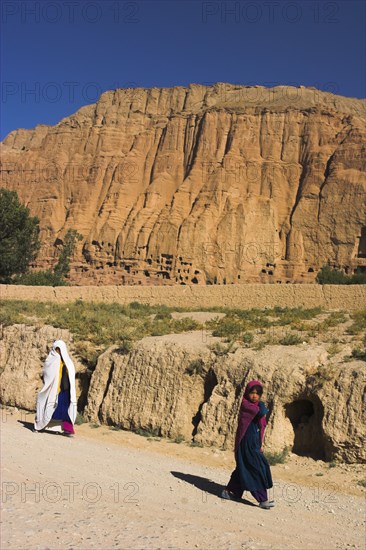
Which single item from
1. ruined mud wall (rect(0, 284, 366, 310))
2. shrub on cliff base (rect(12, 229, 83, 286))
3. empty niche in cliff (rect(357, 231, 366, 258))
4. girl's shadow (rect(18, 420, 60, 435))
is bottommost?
girl's shadow (rect(18, 420, 60, 435))

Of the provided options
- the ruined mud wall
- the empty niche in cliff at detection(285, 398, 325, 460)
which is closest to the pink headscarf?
the empty niche in cliff at detection(285, 398, 325, 460)

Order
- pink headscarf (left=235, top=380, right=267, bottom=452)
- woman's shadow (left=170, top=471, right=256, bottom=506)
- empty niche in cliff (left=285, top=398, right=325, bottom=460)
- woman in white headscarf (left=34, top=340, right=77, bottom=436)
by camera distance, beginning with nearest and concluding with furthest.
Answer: pink headscarf (left=235, top=380, right=267, bottom=452)
woman's shadow (left=170, top=471, right=256, bottom=506)
empty niche in cliff (left=285, top=398, right=325, bottom=460)
woman in white headscarf (left=34, top=340, right=77, bottom=436)

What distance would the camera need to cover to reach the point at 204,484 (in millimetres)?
7441

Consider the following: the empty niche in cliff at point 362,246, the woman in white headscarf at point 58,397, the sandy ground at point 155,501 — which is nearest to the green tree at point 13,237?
the woman in white headscarf at point 58,397

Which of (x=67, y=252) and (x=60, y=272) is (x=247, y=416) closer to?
(x=60, y=272)

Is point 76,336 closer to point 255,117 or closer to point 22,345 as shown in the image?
point 22,345

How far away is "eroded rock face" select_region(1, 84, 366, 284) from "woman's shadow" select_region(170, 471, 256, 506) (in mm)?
42593

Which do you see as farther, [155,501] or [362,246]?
[362,246]

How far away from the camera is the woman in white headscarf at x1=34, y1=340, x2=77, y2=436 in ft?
33.3

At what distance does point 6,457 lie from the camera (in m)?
8.19

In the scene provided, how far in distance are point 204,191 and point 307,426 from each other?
156 feet

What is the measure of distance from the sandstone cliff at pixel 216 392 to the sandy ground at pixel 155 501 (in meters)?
0.54

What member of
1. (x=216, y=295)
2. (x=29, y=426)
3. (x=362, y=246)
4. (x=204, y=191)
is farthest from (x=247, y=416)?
(x=204, y=191)

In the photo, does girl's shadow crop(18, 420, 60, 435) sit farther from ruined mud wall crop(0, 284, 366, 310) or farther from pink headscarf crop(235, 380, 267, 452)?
ruined mud wall crop(0, 284, 366, 310)
